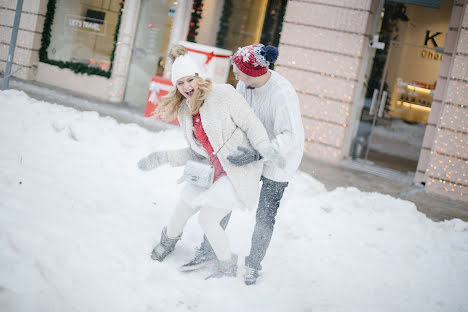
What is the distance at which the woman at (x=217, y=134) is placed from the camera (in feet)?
10.7

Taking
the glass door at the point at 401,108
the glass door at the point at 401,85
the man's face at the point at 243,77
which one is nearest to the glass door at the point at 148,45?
the glass door at the point at 401,85

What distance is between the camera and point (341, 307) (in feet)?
11.9

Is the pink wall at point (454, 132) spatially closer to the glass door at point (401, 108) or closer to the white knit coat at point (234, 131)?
the glass door at point (401, 108)

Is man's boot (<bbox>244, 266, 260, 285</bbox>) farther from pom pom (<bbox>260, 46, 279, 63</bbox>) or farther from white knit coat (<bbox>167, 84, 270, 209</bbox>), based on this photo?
pom pom (<bbox>260, 46, 279, 63</bbox>)

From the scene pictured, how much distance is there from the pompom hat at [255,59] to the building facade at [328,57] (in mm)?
5286

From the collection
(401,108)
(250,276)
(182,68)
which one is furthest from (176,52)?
(401,108)

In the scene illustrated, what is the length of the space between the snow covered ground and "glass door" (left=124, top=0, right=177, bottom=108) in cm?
457

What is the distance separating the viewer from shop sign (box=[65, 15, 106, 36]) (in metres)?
11.2

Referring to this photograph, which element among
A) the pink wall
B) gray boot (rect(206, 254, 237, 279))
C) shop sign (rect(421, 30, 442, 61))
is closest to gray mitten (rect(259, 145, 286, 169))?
gray boot (rect(206, 254, 237, 279))

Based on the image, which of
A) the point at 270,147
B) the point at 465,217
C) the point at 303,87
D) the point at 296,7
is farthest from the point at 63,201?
the point at 296,7

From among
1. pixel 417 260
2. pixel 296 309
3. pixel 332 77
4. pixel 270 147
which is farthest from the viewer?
pixel 332 77

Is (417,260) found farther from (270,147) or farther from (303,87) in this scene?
(303,87)

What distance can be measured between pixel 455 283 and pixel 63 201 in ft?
11.9

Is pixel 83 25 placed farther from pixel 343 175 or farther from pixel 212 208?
pixel 212 208
